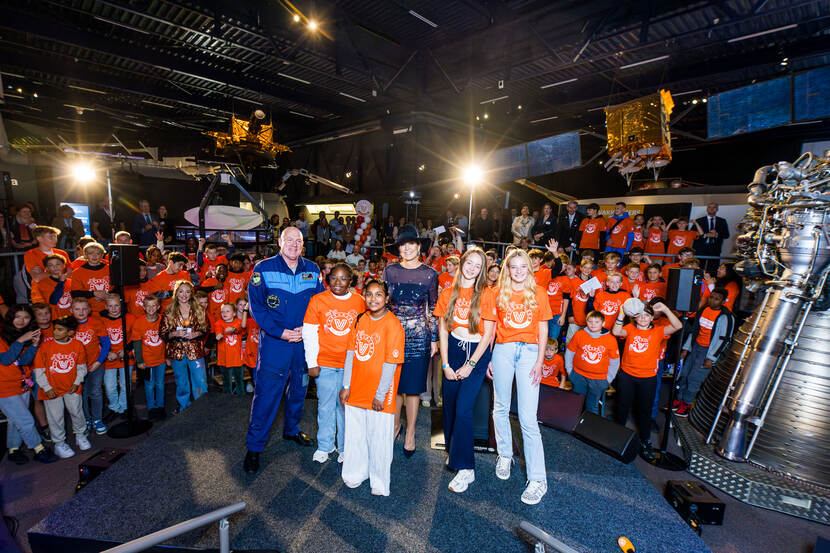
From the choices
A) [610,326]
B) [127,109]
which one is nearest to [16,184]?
[127,109]

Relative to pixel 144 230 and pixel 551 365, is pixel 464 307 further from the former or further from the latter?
pixel 144 230

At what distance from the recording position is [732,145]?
37.8 feet

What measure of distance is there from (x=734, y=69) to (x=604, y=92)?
105 inches

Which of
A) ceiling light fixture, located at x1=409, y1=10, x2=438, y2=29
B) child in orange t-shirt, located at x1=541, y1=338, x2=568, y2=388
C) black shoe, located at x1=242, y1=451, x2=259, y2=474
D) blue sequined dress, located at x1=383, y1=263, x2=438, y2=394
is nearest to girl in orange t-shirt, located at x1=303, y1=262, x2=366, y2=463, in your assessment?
blue sequined dress, located at x1=383, y1=263, x2=438, y2=394

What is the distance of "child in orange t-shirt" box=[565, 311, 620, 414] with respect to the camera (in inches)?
185

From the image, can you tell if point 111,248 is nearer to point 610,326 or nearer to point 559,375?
point 559,375

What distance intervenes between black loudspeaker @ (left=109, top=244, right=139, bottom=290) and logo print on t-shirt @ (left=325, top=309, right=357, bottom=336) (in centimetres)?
261

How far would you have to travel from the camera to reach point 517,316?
3029mm

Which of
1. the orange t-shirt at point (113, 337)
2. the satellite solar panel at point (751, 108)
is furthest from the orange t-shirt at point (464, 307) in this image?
the satellite solar panel at point (751, 108)

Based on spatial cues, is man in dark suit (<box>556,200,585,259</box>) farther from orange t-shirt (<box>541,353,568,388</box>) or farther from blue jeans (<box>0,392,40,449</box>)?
blue jeans (<box>0,392,40,449</box>)

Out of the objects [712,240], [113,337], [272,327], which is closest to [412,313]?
[272,327]

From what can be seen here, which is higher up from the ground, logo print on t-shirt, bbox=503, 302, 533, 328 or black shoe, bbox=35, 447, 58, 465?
logo print on t-shirt, bbox=503, 302, 533, 328

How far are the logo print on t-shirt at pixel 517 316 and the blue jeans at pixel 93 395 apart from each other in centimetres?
521

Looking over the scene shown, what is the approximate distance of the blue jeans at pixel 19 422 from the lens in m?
3.96
